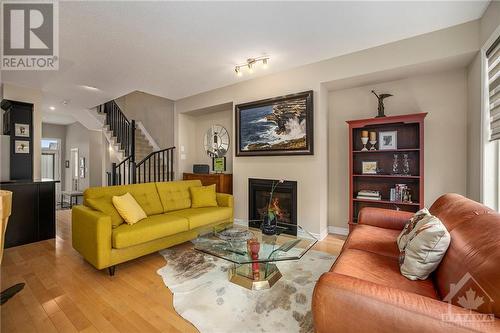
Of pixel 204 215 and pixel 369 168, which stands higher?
pixel 369 168

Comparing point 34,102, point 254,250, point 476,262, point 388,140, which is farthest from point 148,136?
point 476,262

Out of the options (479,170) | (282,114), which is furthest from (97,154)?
(479,170)

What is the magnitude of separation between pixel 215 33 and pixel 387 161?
9.40ft

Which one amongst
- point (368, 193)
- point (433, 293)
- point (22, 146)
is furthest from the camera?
point (22, 146)

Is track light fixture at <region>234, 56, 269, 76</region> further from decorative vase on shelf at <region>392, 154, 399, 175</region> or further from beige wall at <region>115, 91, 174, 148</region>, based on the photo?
beige wall at <region>115, 91, 174, 148</region>

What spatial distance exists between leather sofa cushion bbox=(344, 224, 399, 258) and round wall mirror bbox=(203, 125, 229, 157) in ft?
10.7

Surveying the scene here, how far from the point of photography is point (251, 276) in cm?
221

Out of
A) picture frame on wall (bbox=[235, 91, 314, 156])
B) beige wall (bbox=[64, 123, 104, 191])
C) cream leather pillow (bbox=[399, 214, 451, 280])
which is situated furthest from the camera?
beige wall (bbox=[64, 123, 104, 191])

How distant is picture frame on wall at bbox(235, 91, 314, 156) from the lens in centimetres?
351

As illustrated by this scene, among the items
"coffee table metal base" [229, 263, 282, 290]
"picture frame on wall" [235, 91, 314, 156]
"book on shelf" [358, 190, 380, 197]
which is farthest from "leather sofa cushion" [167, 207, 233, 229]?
"book on shelf" [358, 190, 380, 197]

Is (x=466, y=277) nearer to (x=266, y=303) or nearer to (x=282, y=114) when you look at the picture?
(x=266, y=303)

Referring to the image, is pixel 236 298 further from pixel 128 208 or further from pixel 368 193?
pixel 368 193

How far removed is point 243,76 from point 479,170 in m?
3.35

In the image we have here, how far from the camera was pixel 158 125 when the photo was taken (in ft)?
21.0
